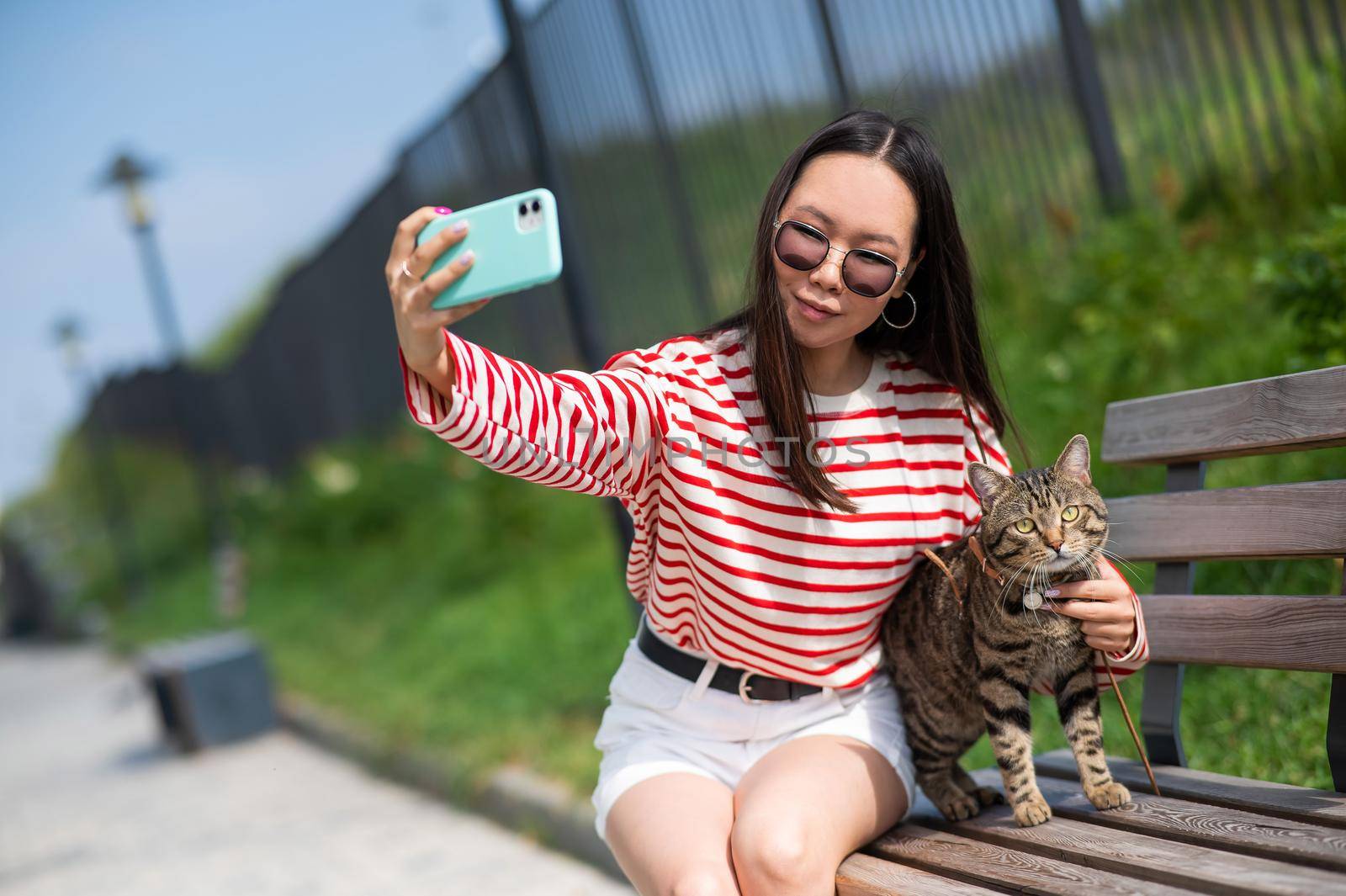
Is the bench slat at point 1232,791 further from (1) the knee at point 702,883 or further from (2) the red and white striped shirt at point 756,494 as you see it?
(1) the knee at point 702,883

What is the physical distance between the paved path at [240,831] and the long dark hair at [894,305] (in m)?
2.27

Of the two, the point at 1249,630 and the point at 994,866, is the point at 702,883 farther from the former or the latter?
the point at 1249,630

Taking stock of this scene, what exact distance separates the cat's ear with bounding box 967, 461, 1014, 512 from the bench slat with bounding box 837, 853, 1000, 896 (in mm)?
645

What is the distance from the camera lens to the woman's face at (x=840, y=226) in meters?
2.15

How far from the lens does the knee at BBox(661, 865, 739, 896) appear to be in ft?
6.57

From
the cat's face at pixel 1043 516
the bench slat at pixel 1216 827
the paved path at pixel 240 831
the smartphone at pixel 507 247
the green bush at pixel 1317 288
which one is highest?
the smartphone at pixel 507 247

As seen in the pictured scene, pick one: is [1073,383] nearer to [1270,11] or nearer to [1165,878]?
[1270,11]

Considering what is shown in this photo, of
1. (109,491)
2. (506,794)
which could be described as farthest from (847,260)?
(109,491)

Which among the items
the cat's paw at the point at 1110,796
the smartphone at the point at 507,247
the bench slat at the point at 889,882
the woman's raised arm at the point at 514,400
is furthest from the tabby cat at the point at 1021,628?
the smartphone at the point at 507,247

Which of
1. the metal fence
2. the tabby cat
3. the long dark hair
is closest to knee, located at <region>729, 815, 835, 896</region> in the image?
the tabby cat

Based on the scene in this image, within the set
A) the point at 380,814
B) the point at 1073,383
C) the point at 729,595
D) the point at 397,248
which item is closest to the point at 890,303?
the point at 729,595

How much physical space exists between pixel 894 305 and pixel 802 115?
4052 mm

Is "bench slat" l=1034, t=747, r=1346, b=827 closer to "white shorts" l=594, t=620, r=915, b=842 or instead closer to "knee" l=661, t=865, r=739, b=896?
"white shorts" l=594, t=620, r=915, b=842

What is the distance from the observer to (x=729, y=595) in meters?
2.22
